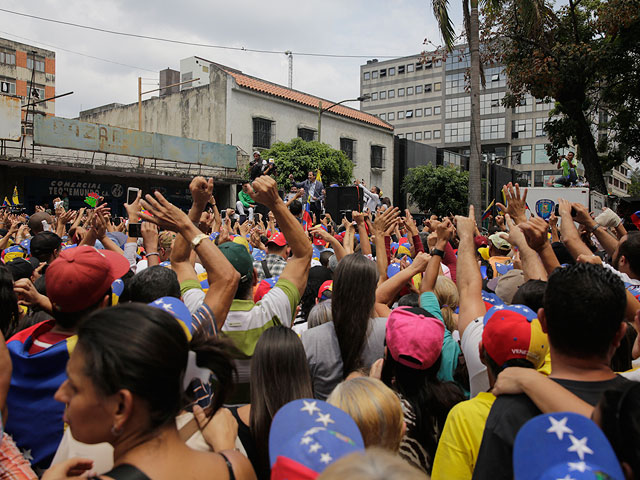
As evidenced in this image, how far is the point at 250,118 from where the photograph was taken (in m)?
28.5

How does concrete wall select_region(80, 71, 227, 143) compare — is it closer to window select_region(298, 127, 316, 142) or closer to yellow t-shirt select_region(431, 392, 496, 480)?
window select_region(298, 127, 316, 142)

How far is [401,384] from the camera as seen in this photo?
94.0 inches

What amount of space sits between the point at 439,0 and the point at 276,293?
13761mm

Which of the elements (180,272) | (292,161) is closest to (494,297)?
(180,272)

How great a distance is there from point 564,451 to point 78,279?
6.01 ft

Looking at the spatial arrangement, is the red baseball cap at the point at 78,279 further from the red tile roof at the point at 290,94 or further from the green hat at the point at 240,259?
the red tile roof at the point at 290,94

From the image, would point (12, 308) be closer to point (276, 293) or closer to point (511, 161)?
point (276, 293)

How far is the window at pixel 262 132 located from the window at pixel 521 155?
4543cm

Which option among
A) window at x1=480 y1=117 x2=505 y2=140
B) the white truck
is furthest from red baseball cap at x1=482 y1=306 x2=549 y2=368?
window at x1=480 y1=117 x2=505 y2=140

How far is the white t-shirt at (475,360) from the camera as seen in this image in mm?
2221

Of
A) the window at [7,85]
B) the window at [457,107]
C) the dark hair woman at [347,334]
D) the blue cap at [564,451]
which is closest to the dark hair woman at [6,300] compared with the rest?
the dark hair woman at [347,334]

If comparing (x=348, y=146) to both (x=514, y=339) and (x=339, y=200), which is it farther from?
(x=514, y=339)

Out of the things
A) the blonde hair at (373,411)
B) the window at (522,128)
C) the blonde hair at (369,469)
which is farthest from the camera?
the window at (522,128)

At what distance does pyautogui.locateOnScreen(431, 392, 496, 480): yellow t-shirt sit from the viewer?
1722 mm
